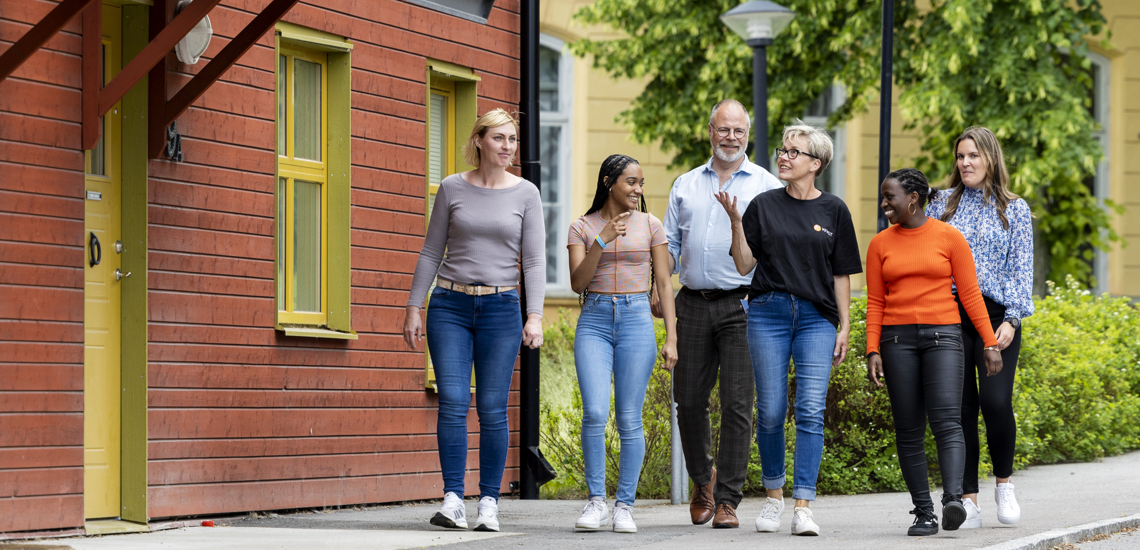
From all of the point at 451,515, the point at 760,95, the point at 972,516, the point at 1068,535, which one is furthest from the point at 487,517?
the point at 760,95

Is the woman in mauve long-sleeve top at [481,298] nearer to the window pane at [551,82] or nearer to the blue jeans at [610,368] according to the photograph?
the blue jeans at [610,368]

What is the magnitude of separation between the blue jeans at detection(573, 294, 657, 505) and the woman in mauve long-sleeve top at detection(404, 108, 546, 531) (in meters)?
0.26

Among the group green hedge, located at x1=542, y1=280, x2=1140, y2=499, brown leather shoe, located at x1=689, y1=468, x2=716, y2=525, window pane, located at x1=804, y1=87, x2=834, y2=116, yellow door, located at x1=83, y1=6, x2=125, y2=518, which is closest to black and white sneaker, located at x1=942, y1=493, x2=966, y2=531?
brown leather shoe, located at x1=689, y1=468, x2=716, y2=525

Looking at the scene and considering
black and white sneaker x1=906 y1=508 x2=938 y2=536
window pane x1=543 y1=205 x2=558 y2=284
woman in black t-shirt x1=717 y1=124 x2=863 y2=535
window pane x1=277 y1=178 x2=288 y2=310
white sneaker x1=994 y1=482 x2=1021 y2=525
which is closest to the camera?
black and white sneaker x1=906 y1=508 x2=938 y2=536

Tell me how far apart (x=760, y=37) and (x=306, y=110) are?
589 centimetres

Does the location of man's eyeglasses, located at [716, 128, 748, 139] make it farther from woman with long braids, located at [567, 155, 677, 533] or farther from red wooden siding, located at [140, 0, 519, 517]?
red wooden siding, located at [140, 0, 519, 517]

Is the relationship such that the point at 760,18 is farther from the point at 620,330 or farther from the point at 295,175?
the point at 620,330

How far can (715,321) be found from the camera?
296 inches

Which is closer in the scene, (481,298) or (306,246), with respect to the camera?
(481,298)

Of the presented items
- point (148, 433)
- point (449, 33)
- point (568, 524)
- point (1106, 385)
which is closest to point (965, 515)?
Result: point (568, 524)

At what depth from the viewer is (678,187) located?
7.77 metres

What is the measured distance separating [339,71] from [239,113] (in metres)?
0.96

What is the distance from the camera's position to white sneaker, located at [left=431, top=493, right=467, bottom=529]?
725cm

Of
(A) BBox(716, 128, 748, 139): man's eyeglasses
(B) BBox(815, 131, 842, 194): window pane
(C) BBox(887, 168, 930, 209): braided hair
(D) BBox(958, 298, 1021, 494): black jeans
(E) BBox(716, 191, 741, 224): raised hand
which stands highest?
(B) BBox(815, 131, 842, 194): window pane
